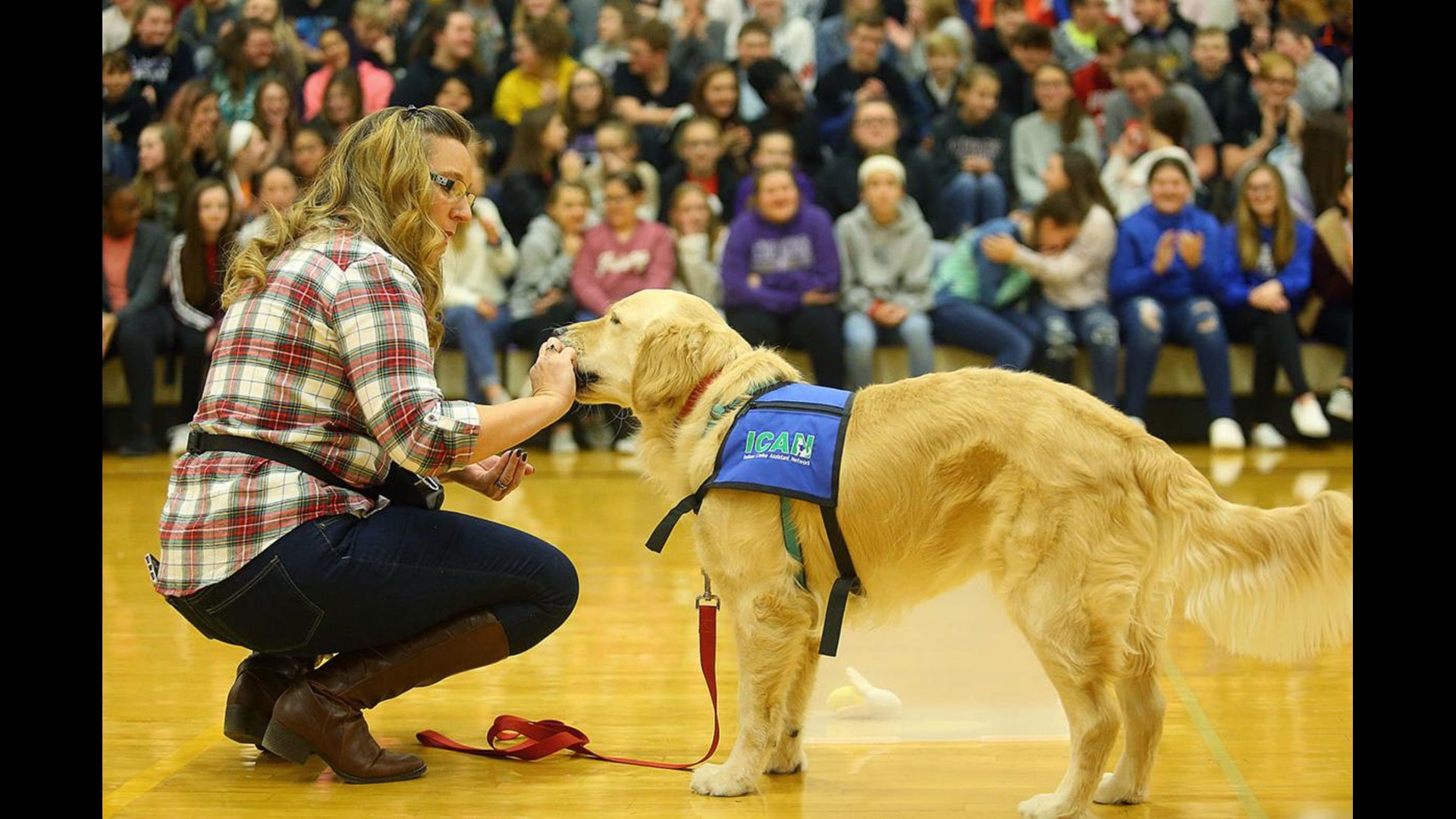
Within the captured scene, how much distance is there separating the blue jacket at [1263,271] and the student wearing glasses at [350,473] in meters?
7.07

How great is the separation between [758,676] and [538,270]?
22.5 feet

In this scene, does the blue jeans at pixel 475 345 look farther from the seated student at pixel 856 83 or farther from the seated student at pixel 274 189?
the seated student at pixel 856 83

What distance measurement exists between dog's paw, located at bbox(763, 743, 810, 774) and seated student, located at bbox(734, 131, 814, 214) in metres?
6.51

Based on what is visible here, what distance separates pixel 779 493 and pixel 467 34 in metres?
8.35

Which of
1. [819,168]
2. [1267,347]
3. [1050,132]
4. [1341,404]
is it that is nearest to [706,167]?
[819,168]

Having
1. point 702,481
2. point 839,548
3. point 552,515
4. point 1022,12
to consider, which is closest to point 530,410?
point 702,481

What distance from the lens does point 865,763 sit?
3559mm

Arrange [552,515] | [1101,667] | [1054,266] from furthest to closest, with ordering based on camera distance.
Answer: [1054,266] → [552,515] → [1101,667]

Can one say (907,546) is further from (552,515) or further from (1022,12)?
(1022,12)

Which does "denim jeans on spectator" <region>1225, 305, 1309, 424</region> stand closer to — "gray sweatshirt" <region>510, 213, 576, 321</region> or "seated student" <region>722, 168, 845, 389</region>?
"seated student" <region>722, 168, 845, 389</region>

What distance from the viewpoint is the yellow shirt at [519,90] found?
10.8 metres

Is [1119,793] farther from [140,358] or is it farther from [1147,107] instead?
[140,358]

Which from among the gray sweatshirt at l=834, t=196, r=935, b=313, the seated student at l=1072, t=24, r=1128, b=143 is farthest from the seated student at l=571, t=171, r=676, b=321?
the seated student at l=1072, t=24, r=1128, b=143

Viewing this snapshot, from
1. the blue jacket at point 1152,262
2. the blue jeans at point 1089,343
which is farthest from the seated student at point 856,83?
the blue jeans at point 1089,343
